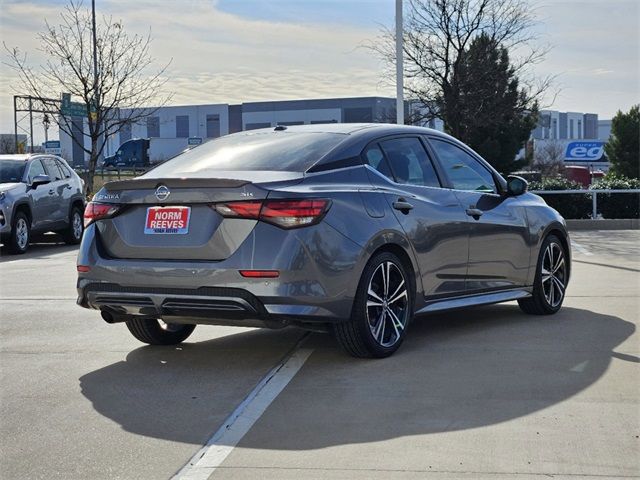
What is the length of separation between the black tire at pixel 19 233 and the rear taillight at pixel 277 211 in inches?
439

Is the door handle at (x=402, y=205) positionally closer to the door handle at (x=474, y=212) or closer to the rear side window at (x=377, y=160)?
the rear side window at (x=377, y=160)

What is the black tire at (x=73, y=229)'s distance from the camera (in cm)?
1847

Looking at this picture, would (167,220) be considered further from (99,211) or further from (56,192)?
(56,192)

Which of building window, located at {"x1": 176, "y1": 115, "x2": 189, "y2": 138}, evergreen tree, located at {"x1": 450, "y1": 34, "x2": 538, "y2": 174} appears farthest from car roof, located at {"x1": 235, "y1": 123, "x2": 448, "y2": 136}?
building window, located at {"x1": 176, "y1": 115, "x2": 189, "y2": 138}

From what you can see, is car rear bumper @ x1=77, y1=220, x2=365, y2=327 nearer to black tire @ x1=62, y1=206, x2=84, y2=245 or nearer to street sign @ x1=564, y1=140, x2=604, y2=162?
black tire @ x1=62, y1=206, x2=84, y2=245

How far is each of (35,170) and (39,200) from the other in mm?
616

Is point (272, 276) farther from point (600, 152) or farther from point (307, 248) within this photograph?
point (600, 152)

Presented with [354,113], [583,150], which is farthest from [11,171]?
[354,113]

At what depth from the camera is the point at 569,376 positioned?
6.07 metres

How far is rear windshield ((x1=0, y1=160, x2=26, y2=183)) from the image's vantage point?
56.2 ft

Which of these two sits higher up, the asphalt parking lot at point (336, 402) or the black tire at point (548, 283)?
the black tire at point (548, 283)

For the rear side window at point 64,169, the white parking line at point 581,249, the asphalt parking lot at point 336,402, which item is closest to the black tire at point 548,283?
the asphalt parking lot at point 336,402

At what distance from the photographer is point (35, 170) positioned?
57.7 feet

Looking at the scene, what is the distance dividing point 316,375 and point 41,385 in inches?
66.4
